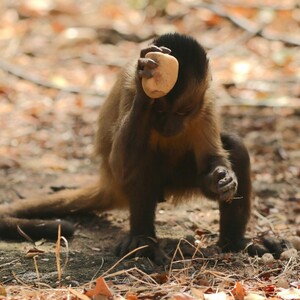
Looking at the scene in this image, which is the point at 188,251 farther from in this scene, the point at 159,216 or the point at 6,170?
the point at 6,170

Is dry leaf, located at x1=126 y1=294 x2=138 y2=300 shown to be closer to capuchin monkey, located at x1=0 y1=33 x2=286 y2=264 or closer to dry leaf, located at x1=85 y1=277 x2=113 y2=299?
dry leaf, located at x1=85 y1=277 x2=113 y2=299

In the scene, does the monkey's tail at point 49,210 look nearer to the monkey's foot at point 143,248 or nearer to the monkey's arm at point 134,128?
the monkey's foot at point 143,248

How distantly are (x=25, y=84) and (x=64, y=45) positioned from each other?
1.37 metres

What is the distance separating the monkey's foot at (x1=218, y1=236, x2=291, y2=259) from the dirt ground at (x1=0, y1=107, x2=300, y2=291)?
138 mm

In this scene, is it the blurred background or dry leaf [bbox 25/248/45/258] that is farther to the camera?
the blurred background

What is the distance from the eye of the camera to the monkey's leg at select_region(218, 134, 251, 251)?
176 inches

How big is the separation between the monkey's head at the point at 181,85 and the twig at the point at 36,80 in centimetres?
412

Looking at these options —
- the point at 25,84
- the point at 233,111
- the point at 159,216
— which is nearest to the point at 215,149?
the point at 159,216

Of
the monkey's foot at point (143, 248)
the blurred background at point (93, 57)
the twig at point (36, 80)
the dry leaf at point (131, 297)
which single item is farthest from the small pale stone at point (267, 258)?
the twig at point (36, 80)

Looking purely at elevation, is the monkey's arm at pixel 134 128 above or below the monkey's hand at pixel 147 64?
below

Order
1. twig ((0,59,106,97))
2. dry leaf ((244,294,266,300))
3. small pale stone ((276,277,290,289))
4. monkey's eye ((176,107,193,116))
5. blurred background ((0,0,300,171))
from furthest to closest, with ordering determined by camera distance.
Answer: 1. twig ((0,59,106,97))
2. blurred background ((0,0,300,171))
3. monkey's eye ((176,107,193,116))
4. small pale stone ((276,277,290,289))
5. dry leaf ((244,294,266,300))

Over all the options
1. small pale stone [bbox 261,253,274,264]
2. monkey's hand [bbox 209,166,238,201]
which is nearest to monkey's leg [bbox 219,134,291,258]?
small pale stone [bbox 261,253,274,264]

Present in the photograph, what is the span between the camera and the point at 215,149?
4410mm

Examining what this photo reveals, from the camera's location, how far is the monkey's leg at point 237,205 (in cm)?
447
